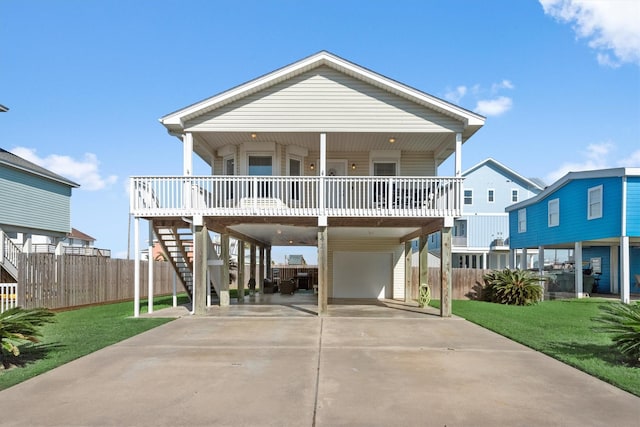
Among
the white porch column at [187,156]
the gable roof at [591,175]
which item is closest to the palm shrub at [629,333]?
the white porch column at [187,156]

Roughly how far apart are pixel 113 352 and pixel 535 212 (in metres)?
22.7

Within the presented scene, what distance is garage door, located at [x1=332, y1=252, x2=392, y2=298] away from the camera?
18375mm

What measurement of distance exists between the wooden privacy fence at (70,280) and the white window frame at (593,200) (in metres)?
19.9

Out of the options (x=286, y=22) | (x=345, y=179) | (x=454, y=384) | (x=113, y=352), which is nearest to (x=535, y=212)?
(x=345, y=179)

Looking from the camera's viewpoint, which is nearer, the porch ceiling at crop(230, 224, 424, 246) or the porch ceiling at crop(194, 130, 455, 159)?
the porch ceiling at crop(194, 130, 455, 159)

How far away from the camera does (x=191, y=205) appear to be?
41.8 ft

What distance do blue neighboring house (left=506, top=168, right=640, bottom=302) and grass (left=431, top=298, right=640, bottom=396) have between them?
11.6 feet

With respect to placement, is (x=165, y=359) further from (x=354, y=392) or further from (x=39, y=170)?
(x=39, y=170)

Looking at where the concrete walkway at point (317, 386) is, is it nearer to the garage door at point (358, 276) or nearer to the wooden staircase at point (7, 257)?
the garage door at point (358, 276)

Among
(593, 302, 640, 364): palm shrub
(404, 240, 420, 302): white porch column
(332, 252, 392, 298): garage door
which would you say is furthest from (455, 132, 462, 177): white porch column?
(332, 252, 392, 298): garage door

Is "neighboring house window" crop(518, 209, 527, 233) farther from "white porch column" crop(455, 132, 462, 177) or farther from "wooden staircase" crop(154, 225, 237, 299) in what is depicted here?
"wooden staircase" crop(154, 225, 237, 299)

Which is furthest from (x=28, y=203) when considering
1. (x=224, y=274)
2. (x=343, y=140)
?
(x=343, y=140)

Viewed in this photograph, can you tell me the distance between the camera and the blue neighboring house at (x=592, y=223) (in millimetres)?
16906

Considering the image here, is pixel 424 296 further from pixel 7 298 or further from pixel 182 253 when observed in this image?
pixel 7 298
